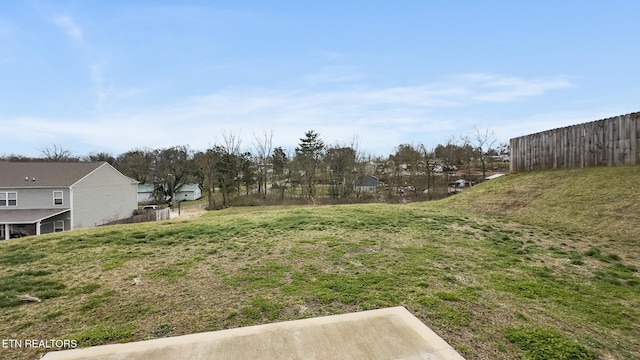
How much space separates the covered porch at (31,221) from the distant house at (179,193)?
1923cm

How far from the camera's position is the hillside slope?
6.11 meters

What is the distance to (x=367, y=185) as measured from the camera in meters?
24.8

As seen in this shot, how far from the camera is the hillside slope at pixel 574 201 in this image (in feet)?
20.0

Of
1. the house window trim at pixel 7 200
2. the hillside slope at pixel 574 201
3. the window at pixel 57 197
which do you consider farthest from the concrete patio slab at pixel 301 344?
the house window trim at pixel 7 200

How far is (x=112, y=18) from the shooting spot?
788cm

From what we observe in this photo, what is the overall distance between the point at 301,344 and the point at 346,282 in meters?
1.40

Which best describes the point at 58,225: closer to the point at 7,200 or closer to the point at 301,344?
the point at 7,200

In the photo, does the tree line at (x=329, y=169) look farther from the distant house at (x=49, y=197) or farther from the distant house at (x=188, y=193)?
the distant house at (x=188, y=193)

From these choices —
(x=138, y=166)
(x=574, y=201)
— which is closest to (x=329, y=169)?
(x=574, y=201)

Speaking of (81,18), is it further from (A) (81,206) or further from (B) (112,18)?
(A) (81,206)

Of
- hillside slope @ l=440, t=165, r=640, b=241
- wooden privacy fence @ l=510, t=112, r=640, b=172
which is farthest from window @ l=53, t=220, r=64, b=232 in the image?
wooden privacy fence @ l=510, t=112, r=640, b=172

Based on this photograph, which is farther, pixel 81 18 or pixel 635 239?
pixel 81 18

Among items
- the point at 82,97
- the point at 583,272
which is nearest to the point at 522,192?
the point at 583,272

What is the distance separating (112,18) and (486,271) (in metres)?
10.9
